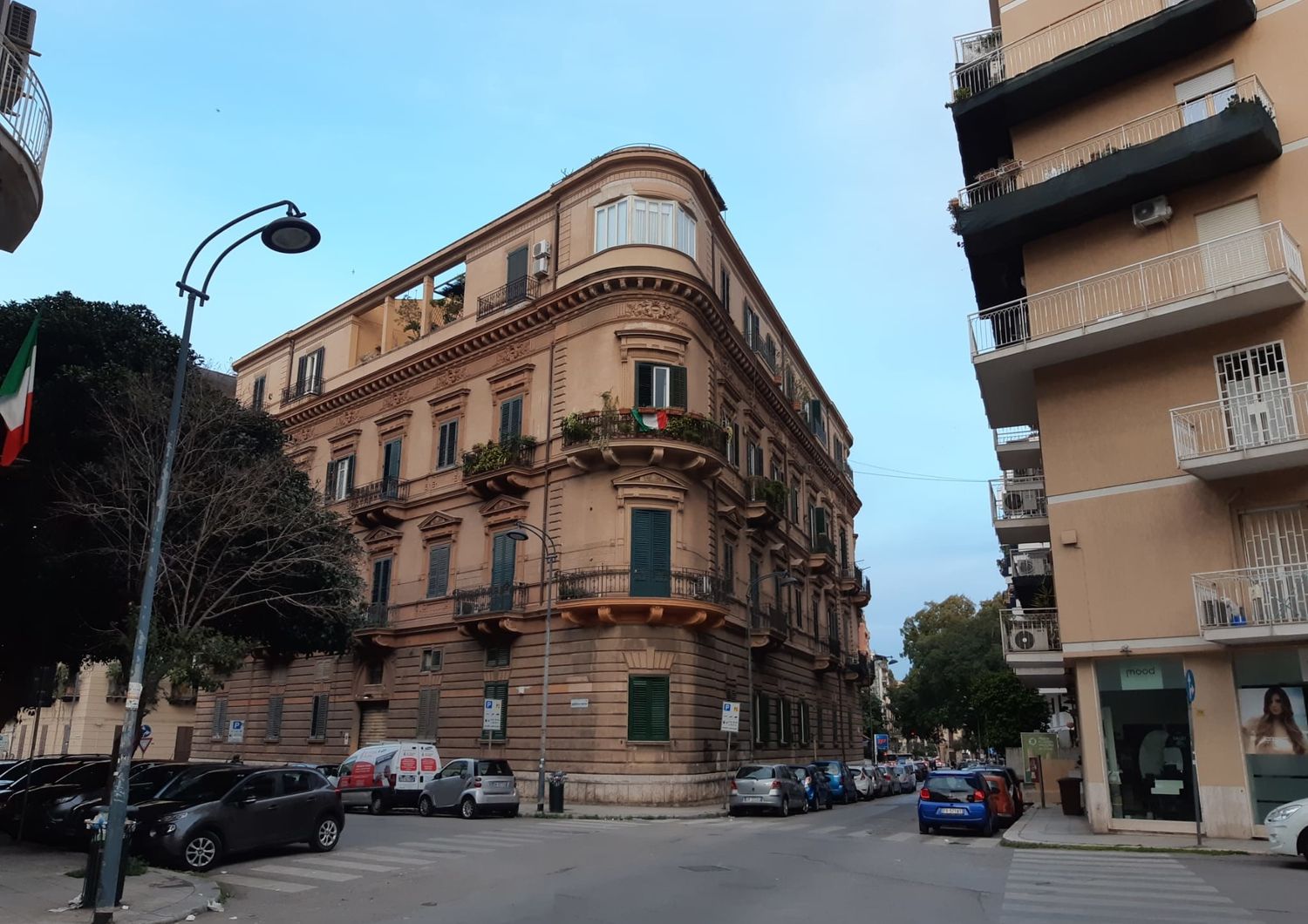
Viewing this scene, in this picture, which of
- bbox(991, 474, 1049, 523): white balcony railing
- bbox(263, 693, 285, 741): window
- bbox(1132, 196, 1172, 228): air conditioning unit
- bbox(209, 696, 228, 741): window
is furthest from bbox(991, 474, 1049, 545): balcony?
bbox(209, 696, 228, 741): window

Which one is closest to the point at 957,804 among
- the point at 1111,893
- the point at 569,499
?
the point at 1111,893

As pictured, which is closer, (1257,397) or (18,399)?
(18,399)

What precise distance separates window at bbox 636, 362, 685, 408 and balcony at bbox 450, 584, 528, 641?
7361 millimetres

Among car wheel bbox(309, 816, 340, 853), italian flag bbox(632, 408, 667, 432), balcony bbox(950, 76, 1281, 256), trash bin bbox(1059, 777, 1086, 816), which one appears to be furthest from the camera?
italian flag bbox(632, 408, 667, 432)

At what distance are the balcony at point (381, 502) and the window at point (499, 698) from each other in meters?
8.29

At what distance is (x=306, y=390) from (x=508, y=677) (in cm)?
1929

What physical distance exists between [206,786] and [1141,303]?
19875 millimetres

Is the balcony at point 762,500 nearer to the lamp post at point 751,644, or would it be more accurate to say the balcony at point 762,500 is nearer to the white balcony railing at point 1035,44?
the lamp post at point 751,644

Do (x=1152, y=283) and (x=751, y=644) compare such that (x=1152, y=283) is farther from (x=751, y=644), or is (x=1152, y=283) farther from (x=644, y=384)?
(x=751, y=644)

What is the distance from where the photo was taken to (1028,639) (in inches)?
937

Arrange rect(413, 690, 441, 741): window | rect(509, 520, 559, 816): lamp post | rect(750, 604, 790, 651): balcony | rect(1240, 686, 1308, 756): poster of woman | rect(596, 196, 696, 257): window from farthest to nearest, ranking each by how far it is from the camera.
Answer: rect(750, 604, 790, 651): balcony, rect(413, 690, 441, 741): window, rect(596, 196, 696, 257): window, rect(509, 520, 559, 816): lamp post, rect(1240, 686, 1308, 756): poster of woman

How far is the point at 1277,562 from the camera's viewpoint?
700 inches

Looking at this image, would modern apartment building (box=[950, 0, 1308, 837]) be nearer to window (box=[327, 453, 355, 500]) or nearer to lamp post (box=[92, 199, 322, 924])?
lamp post (box=[92, 199, 322, 924])

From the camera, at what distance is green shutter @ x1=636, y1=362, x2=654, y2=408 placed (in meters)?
30.2
